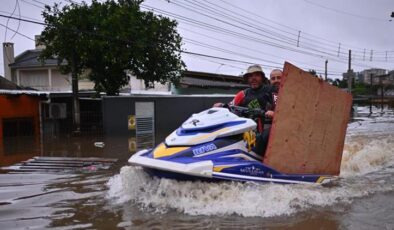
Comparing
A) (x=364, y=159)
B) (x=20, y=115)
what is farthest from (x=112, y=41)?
(x=364, y=159)

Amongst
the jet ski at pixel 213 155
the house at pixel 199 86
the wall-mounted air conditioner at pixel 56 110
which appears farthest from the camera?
the house at pixel 199 86

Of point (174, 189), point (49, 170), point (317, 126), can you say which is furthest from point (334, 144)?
point (49, 170)

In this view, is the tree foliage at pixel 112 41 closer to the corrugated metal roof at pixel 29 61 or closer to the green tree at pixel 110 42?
the green tree at pixel 110 42

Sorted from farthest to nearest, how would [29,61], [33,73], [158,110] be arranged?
1. [33,73]
2. [29,61]
3. [158,110]

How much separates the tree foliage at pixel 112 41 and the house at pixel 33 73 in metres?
15.5

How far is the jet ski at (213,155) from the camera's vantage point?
482cm

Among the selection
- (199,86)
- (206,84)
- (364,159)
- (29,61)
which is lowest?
(364,159)

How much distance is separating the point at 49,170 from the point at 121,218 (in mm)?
4365

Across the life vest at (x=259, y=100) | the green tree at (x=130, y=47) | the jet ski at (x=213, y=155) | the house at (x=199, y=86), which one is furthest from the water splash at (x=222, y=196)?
the house at (x=199, y=86)

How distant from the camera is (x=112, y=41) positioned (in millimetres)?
19141

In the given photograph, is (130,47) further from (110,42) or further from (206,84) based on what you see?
(206,84)

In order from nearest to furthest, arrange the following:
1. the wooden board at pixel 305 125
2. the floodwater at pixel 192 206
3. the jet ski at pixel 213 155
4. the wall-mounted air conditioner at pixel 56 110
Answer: the floodwater at pixel 192 206
the jet ski at pixel 213 155
the wooden board at pixel 305 125
the wall-mounted air conditioner at pixel 56 110

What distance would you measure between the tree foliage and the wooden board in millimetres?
13911

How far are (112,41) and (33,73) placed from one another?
20934mm
